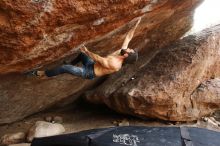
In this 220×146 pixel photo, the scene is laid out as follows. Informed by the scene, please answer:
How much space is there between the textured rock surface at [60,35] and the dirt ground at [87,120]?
33 centimetres

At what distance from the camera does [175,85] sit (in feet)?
31.5

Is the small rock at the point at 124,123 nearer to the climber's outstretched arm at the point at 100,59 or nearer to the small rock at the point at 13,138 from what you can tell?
the small rock at the point at 13,138

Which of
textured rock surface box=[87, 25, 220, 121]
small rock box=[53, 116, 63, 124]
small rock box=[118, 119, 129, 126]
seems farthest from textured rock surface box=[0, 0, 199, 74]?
small rock box=[53, 116, 63, 124]

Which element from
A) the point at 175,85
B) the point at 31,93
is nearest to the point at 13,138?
the point at 31,93

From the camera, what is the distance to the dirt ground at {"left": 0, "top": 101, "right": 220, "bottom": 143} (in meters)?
9.79

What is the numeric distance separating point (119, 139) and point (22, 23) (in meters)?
3.10

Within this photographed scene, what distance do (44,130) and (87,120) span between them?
177cm

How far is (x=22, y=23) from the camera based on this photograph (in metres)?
5.41

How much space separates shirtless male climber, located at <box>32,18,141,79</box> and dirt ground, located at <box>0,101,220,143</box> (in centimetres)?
320

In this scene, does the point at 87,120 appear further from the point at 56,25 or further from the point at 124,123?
the point at 56,25

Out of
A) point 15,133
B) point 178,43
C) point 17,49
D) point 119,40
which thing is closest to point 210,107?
point 178,43

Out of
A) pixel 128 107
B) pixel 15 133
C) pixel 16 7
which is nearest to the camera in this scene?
pixel 16 7

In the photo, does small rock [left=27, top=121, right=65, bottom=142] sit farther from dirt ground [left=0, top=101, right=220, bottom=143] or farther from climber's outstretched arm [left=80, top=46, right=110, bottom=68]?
climber's outstretched arm [left=80, top=46, right=110, bottom=68]

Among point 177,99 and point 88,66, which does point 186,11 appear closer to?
point 177,99
